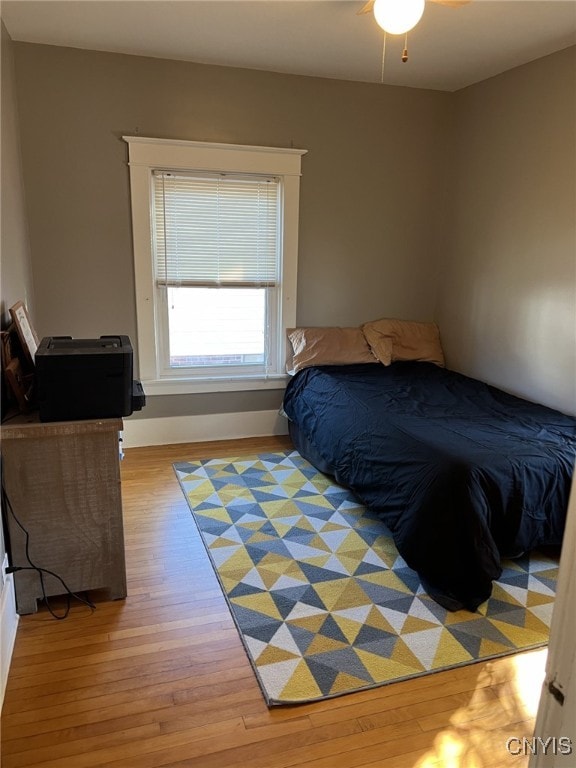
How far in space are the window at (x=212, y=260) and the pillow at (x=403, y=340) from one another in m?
0.65

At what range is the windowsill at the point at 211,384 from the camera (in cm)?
377

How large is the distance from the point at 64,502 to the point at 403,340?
2796 millimetres

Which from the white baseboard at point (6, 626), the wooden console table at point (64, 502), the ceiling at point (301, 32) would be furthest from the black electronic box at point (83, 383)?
the ceiling at point (301, 32)

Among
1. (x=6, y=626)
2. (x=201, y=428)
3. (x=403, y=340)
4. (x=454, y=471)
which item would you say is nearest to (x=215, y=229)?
(x=201, y=428)

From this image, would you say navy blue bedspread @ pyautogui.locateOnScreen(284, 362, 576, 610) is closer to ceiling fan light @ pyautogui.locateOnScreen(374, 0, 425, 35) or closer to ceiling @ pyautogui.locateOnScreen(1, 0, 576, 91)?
ceiling fan light @ pyautogui.locateOnScreen(374, 0, 425, 35)

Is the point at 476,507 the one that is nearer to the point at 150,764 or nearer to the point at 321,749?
the point at 321,749

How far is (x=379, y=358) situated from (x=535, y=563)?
184 cm

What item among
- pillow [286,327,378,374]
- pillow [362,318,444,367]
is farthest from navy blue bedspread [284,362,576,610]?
pillow [362,318,444,367]

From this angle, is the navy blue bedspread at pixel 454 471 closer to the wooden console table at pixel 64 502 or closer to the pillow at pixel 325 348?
the pillow at pixel 325 348

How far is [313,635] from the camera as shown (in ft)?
6.52

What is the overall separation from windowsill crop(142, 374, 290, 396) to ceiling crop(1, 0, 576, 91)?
211cm

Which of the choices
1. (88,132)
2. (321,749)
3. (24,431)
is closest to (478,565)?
(321,749)

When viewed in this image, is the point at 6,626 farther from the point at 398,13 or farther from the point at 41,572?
the point at 398,13

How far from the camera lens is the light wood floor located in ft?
4.99
